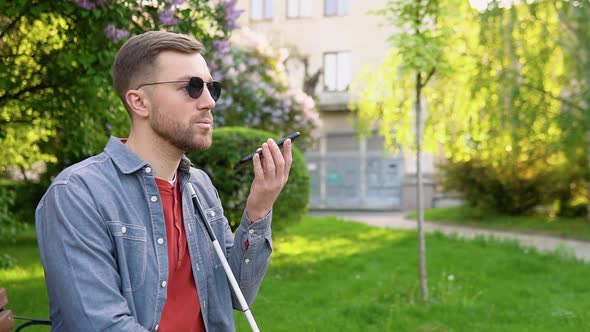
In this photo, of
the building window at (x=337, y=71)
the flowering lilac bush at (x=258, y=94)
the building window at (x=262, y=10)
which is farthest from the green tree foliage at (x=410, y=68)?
the building window at (x=262, y=10)

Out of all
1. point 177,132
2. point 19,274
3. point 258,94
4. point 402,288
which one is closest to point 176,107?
point 177,132

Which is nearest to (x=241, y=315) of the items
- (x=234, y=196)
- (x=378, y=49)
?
(x=234, y=196)

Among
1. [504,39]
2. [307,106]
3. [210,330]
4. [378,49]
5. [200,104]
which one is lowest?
[210,330]

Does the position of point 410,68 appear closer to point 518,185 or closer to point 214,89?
point 214,89

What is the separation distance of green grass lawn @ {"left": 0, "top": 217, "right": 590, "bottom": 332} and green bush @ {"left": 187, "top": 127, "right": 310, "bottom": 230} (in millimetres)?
784

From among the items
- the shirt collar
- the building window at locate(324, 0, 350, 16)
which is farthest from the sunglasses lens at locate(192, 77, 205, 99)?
the building window at locate(324, 0, 350, 16)

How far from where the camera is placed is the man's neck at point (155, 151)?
2.38 meters

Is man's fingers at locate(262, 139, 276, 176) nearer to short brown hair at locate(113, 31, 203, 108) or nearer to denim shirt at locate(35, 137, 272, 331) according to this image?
denim shirt at locate(35, 137, 272, 331)

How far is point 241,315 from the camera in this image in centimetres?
614

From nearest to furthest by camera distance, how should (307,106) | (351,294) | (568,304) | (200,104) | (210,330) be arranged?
(200,104) → (210,330) → (568,304) → (351,294) → (307,106)

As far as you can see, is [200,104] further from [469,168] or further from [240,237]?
[469,168]

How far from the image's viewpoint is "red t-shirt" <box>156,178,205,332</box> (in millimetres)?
2391

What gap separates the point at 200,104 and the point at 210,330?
816 millimetres

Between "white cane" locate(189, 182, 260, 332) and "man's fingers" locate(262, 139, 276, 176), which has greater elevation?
"man's fingers" locate(262, 139, 276, 176)
